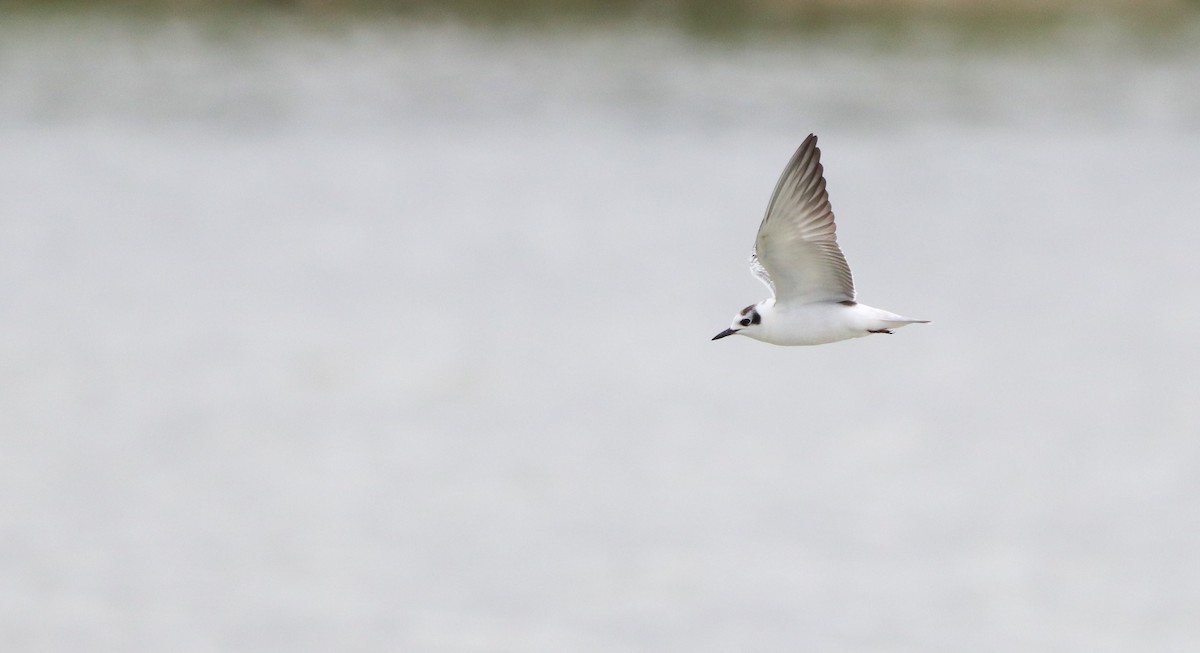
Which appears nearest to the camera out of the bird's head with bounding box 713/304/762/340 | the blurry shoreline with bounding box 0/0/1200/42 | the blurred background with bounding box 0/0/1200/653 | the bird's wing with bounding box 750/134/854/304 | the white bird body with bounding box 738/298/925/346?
the white bird body with bounding box 738/298/925/346

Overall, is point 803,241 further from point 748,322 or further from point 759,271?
point 759,271

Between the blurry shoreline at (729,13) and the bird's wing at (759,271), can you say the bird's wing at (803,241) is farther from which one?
the blurry shoreline at (729,13)

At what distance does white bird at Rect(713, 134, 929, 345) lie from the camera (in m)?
6.21

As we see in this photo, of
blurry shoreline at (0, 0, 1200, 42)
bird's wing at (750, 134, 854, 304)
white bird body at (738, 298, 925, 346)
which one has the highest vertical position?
blurry shoreline at (0, 0, 1200, 42)

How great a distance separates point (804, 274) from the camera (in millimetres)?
6457

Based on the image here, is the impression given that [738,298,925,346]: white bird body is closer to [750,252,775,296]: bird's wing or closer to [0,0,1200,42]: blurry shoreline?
[750,252,775,296]: bird's wing

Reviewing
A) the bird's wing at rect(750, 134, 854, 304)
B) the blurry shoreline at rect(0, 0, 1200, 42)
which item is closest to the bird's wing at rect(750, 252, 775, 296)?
the bird's wing at rect(750, 134, 854, 304)

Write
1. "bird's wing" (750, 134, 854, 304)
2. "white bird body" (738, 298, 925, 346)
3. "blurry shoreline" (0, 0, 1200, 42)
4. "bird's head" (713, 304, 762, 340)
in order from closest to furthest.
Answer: "white bird body" (738, 298, 925, 346) → "bird's wing" (750, 134, 854, 304) → "bird's head" (713, 304, 762, 340) → "blurry shoreline" (0, 0, 1200, 42)

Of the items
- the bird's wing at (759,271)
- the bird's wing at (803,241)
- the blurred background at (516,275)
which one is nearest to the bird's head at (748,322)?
the bird's wing at (803,241)

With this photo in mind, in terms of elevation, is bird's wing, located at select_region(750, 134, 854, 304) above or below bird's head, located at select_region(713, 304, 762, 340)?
above

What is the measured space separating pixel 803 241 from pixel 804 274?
136 mm

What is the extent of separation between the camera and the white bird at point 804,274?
6215 mm

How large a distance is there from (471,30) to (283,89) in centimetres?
450

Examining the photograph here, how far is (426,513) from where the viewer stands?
22.0 metres
